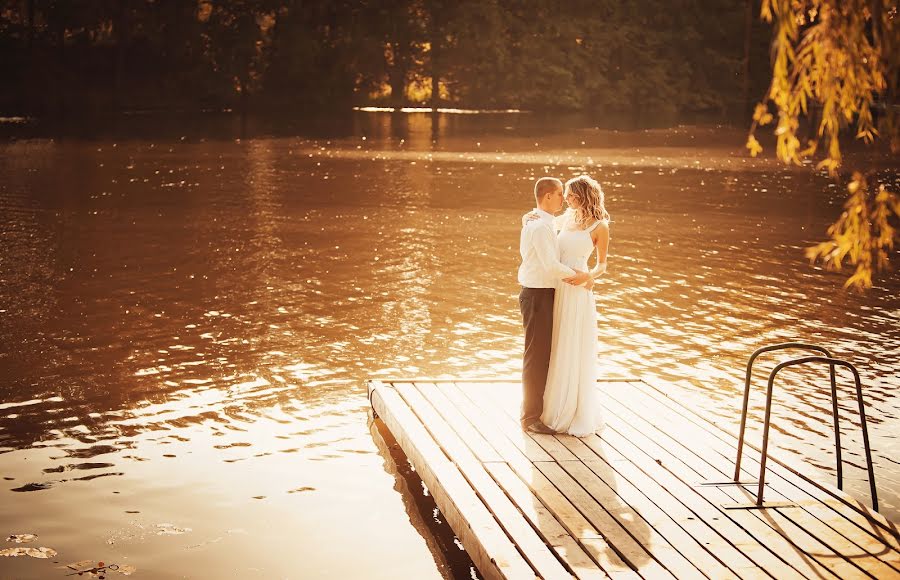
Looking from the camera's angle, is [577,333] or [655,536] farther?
[577,333]

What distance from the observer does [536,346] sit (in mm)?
8523

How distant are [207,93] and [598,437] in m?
61.4

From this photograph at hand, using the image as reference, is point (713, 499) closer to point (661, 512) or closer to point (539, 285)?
point (661, 512)

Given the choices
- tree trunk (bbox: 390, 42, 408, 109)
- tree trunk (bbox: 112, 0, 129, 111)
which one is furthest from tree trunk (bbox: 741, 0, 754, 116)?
tree trunk (bbox: 112, 0, 129, 111)

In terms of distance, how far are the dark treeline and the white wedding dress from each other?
5111 cm

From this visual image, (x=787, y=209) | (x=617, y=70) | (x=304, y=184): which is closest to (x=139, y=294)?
(x=304, y=184)

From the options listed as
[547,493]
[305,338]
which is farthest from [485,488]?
[305,338]

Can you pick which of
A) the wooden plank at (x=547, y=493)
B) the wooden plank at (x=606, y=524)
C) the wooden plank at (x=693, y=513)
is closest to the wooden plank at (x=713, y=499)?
the wooden plank at (x=693, y=513)

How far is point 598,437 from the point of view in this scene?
852 centimetres

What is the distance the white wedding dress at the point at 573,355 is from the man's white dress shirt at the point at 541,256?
134 millimetres

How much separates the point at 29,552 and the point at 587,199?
4.46 meters

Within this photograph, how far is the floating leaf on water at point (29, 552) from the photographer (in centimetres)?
730

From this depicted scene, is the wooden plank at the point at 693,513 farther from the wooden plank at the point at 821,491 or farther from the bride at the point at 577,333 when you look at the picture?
the wooden plank at the point at 821,491

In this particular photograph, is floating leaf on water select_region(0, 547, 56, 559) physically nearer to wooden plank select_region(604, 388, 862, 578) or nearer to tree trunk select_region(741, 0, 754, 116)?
wooden plank select_region(604, 388, 862, 578)
